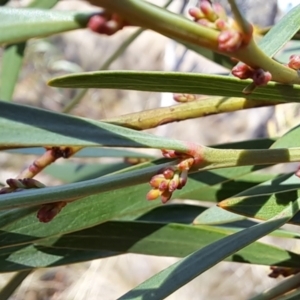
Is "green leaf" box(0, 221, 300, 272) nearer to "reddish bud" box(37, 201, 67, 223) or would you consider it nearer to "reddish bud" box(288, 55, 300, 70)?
"reddish bud" box(37, 201, 67, 223)

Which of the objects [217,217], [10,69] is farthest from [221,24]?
[10,69]

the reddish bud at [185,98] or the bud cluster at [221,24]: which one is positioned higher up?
the bud cluster at [221,24]

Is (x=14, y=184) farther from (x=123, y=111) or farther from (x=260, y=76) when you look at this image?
(x=123, y=111)

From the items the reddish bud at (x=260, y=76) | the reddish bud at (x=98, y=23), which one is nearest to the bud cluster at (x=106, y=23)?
the reddish bud at (x=98, y=23)

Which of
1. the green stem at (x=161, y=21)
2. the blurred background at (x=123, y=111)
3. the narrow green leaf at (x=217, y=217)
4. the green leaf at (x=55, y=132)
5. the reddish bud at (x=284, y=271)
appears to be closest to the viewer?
the green stem at (x=161, y=21)

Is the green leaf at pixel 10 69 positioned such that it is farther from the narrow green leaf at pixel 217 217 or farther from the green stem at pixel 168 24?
the green stem at pixel 168 24

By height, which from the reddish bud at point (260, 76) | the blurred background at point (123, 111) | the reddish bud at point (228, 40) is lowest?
the blurred background at point (123, 111)

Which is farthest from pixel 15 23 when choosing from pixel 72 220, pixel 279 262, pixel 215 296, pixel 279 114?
pixel 215 296

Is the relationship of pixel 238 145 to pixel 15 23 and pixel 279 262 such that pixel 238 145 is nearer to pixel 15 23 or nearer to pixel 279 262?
pixel 279 262
